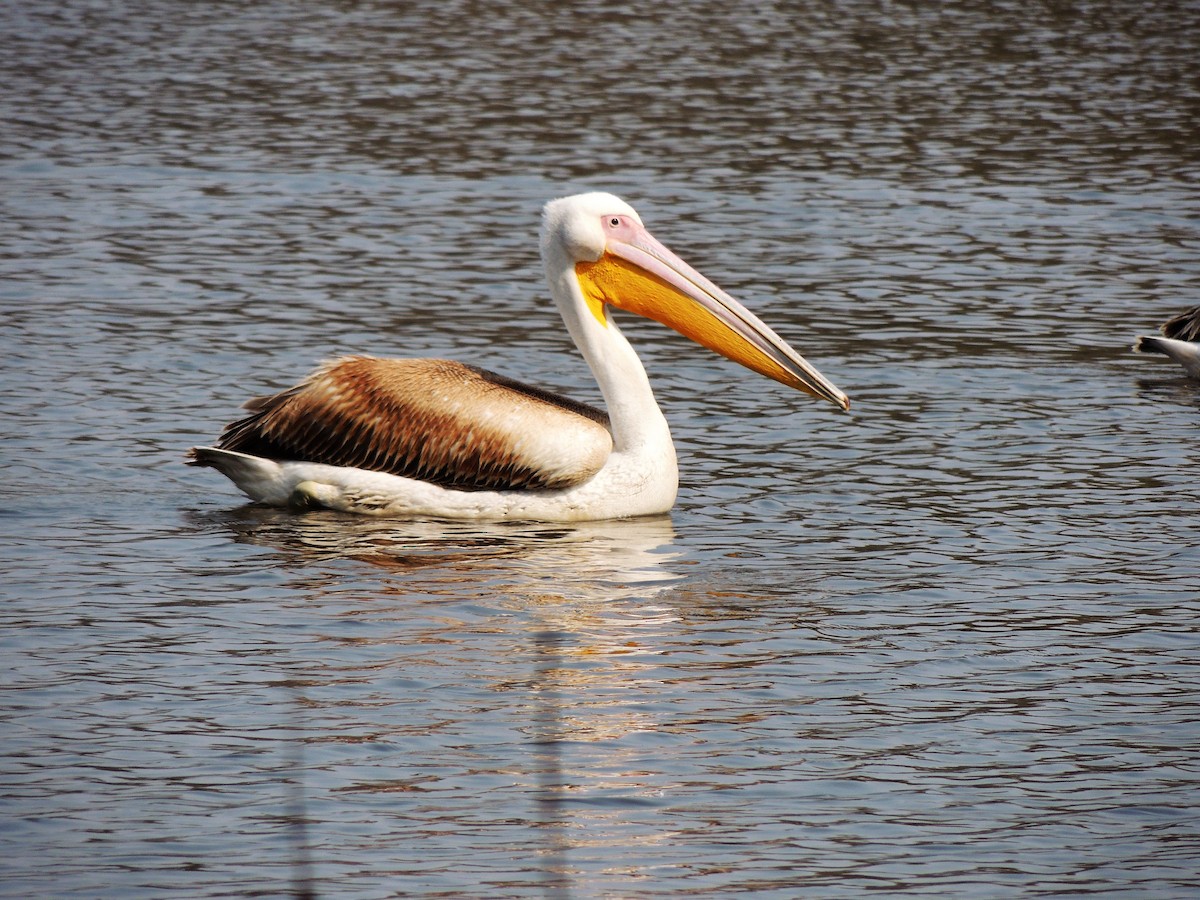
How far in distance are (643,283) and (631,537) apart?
1152 mm

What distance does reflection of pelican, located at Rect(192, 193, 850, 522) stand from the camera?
8023mm

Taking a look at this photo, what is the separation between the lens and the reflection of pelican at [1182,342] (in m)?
10.3

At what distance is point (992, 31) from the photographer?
21.3 m

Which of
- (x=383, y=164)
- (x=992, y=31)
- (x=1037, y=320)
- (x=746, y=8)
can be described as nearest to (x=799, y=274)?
(x=1037, y=320)

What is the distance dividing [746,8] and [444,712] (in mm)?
18222

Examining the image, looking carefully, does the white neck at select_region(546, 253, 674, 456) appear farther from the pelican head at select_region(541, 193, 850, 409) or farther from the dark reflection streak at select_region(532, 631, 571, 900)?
the dark reflection streak at select_region(532, 631, 571, 900)

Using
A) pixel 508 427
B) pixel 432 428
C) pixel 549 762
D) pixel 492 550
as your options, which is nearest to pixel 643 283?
pixel 508 427

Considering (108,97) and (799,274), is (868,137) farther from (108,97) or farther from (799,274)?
(108,97)

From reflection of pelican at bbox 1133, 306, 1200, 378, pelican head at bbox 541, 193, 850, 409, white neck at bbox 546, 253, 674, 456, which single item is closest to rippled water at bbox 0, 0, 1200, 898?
reflection of pelican at bbox 1133, 306, 1200, 378

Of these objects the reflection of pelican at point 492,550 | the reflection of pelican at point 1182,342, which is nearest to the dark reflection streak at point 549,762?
the reflection of pelican at point 492,550

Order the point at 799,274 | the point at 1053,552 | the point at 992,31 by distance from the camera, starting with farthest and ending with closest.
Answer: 1. the point at 992,31
2. the point at 799,274
3. the point at 1053,552

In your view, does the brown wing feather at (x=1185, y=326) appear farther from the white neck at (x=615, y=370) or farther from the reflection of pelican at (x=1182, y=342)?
the white neck at (x=615, y=370)

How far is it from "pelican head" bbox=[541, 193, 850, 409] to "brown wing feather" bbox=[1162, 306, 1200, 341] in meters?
2.98

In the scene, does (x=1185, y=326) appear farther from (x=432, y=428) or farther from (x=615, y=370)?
(x=432, y=428)
